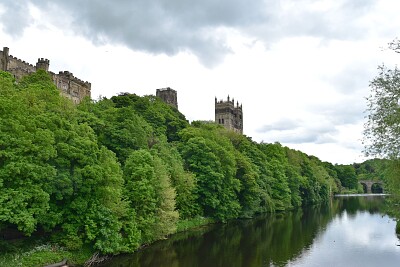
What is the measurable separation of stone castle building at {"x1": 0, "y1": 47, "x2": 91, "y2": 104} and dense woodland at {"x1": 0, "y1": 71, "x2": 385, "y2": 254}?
2351 cm

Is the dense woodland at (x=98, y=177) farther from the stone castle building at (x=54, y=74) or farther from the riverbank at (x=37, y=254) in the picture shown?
the stone castle building at (x=54, y=74)

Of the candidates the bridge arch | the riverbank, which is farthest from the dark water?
the bridge arch

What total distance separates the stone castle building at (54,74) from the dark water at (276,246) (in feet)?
145

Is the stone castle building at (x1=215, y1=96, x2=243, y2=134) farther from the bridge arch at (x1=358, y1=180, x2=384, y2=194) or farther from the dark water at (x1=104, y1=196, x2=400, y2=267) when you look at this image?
the dark water at (x1=104, y1=196, x2=400, y2=267)

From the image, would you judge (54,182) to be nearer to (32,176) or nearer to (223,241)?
(32,176)

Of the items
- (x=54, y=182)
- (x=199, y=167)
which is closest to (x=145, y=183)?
(x=54, y=182)

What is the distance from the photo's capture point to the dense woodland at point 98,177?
25031mm

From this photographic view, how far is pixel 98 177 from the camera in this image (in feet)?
94.9

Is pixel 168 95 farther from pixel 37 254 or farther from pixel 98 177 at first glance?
pixel 37 254

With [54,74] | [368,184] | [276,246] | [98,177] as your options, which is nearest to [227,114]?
[368,184]

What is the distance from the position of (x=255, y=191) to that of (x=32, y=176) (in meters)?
42.6

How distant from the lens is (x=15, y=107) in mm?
26875

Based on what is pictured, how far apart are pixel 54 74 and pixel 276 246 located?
203 feet

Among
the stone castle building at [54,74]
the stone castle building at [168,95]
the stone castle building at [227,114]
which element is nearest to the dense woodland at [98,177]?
the stone castle building at [54,74]
